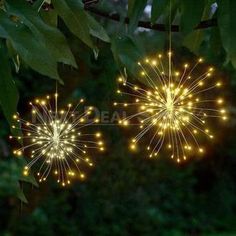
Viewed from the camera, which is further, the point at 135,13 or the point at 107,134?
the point at 107,134

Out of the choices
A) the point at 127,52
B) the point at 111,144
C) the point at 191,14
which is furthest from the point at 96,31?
the point at 111,144

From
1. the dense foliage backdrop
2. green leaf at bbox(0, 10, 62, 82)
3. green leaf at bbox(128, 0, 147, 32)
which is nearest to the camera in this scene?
green leaf at bbox(0, 10, 62, 82)

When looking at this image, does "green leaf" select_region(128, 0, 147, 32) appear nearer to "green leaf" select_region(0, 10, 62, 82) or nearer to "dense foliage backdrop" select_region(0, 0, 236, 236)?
"dense foliage backdrop" select_region(0, 0, 236, 236)

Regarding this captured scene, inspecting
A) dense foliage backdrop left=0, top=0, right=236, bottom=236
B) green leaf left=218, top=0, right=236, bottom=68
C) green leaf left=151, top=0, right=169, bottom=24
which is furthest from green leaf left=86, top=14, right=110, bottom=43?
green leaf left=218, top=0, right=236, bottom=68

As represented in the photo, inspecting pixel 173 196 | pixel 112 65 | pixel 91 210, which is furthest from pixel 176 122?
pixel 173 196

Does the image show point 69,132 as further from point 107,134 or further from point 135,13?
point 107,134

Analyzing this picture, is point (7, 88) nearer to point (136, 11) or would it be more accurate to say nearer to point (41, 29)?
point (41, 29)
